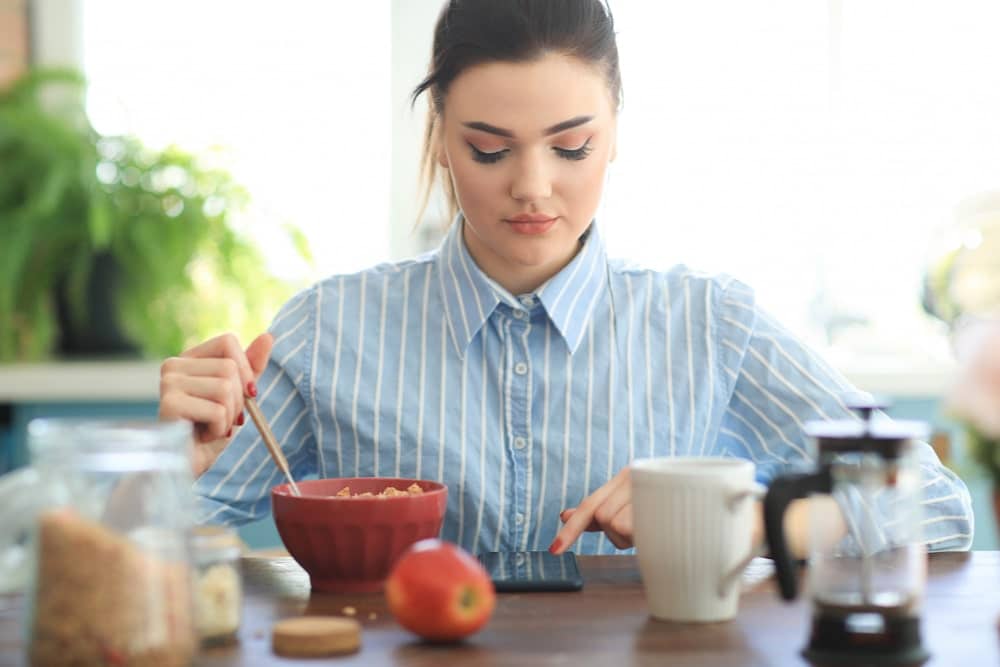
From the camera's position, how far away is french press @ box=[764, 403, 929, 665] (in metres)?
0.92

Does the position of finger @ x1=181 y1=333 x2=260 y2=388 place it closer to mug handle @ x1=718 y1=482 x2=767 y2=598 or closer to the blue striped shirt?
the blue striped shirt

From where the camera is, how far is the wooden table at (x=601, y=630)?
943 millimetres

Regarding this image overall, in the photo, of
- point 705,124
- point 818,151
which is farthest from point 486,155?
point 818,151

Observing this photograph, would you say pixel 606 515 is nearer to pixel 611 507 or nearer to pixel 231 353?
pixel 611 507

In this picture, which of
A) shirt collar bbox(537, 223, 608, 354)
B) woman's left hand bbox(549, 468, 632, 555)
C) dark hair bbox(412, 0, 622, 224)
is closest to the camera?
woman's left hand bbox(549, 468, 632, 555)

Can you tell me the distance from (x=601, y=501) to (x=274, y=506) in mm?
330

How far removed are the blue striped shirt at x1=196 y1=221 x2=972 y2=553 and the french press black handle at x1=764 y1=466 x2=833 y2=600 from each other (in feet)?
2.06

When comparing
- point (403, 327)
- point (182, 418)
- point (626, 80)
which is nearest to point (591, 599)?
point (182, 418)

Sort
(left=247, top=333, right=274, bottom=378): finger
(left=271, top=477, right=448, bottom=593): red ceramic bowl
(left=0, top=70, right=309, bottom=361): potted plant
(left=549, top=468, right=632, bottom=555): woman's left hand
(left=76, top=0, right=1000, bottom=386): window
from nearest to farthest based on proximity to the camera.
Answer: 1. (left=271, top=477, right=448, bottom=593): red ceramic bowl
2. (left=549, top=468, right=632, bottom=555): woman's left hand
3. (left=247, top=333, right=274, bottom=378): finger
4. (left=0, top=70, right=309, bottom=361): potted plant
5. (left=76, top=0, right=1000, bottom=386): window

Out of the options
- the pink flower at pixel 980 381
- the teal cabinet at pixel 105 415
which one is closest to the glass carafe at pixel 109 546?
the pink flower at pixel 980 381

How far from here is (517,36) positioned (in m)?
1.51

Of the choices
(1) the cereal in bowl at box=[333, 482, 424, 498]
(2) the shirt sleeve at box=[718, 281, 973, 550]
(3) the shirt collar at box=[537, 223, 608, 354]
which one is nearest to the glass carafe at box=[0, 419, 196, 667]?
(1) the cereal in bowl at box=[333, 482, 424, 498]

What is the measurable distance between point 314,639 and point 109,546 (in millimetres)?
178

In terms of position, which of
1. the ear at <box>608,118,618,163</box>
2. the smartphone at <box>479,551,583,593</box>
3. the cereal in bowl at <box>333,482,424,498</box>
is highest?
the ear at <box>608,118,618,163</box>
